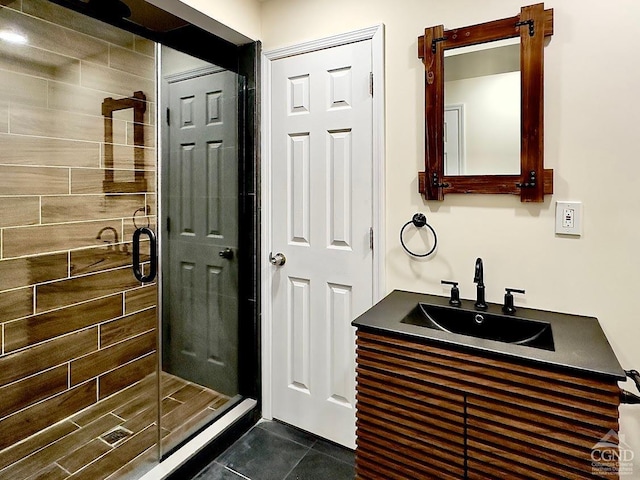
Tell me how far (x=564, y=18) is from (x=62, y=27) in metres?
2.33

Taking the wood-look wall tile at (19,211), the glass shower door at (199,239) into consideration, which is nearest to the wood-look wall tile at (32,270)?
the wood-look wall tile at (19,211)

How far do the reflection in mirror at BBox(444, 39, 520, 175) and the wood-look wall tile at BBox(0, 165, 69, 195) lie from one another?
194 cm

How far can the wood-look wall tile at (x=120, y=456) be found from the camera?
6.37 feet

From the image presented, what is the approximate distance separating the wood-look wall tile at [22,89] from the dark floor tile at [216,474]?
76.3 inches

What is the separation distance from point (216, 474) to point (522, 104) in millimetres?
2070

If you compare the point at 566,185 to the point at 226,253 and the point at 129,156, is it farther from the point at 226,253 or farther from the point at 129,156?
the point at 129,156

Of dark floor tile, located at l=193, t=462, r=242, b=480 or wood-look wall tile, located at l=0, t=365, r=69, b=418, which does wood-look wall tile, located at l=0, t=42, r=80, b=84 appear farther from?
dark floor tile, located at l=193, t=462, r=242, b=480

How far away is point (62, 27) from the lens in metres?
2.12

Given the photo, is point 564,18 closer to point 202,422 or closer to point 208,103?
point 208,103

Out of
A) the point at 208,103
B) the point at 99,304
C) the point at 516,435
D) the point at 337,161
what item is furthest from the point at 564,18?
the point at 99,304

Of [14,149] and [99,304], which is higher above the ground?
[14,149]

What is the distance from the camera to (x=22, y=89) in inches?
77.2

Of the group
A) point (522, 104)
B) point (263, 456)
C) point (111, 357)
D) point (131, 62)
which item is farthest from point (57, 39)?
point (263, 456)

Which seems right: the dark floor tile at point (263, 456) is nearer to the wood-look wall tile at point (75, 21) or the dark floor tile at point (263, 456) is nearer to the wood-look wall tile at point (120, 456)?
the wood-look wall tile at point (120, 456)
